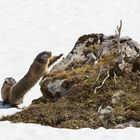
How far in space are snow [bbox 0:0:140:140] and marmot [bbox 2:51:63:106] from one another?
1.30 feet

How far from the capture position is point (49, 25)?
73.3 feet

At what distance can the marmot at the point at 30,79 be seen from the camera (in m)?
13.0

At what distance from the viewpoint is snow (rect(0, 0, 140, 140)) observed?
18344 millimetres

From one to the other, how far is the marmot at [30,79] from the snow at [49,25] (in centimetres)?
40

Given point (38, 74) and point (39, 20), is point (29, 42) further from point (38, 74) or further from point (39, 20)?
point (38, 74)

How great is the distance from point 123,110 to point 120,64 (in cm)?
143

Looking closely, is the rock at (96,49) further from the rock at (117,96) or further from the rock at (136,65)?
the rock at (117,96)

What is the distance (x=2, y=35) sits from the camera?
832 inches

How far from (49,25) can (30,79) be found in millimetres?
9434

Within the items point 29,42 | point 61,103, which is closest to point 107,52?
point 61,103

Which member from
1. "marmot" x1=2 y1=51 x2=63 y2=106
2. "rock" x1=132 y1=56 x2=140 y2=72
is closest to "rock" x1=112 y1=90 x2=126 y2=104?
"rock" x1=132 y1=56 x2=140 y2=72

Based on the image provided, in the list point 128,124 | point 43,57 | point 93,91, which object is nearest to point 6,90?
point 43,57

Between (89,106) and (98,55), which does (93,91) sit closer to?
(89,106)

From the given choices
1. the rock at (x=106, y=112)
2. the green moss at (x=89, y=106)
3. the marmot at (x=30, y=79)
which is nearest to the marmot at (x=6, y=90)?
the marmot at (x=30, y=79)
